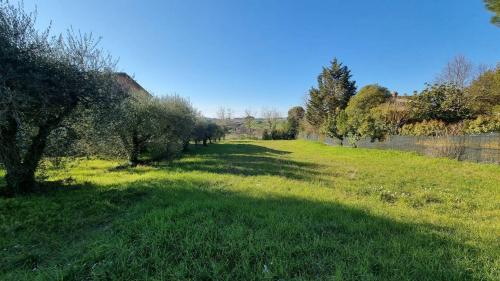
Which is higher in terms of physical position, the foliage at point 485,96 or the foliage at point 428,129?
the foliage at point 485,96

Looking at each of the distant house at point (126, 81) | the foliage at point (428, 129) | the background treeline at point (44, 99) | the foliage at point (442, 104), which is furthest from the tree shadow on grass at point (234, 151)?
the background treeline at point (44, 99)

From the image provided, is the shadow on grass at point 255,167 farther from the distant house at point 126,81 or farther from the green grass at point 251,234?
the distant house at point 126,81

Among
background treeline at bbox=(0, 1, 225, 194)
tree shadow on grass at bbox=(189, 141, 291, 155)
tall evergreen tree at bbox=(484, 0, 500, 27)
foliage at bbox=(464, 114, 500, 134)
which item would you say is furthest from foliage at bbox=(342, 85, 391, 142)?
background treeline at bbox=(0, 1, 225, 194)

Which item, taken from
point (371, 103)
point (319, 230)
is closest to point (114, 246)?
point (319, 230)

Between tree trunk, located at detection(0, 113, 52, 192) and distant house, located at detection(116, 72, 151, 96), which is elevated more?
distant house, located at detection(116, 72, 151, 96)

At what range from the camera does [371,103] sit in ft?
90.0

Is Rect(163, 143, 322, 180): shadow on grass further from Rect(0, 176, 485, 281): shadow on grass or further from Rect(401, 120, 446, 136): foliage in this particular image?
Rect(401, 120, 446, 136): foliage

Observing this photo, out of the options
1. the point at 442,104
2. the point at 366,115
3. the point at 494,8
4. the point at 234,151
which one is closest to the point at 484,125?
the point at 442,104

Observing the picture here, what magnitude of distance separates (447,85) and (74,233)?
76.5ft

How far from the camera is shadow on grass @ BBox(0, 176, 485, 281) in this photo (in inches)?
105

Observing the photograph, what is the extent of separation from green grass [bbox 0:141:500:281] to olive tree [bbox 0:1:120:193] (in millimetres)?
1182

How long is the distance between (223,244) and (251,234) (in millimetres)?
436

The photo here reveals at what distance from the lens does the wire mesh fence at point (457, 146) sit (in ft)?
33.6

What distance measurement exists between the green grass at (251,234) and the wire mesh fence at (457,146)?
561 centimetres
